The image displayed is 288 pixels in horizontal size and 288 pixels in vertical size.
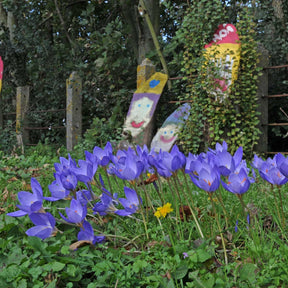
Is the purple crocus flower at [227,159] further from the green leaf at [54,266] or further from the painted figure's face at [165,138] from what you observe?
the painted figure's face at [165,138]

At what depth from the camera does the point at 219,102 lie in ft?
16.0

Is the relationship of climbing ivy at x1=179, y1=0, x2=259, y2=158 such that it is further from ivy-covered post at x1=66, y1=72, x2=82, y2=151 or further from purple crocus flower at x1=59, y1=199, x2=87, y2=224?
purple crocus flower at x1=59, y1=199, x2=87, y2=224

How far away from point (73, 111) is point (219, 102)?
284 centimetres

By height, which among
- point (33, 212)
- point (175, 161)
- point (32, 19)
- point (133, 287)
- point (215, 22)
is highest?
point (32, 19)

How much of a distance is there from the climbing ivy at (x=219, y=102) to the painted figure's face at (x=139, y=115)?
776 millimetres

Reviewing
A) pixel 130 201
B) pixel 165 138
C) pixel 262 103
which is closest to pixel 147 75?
pixel 165 138

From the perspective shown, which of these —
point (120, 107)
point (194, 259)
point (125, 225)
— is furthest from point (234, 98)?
point (194, 259)

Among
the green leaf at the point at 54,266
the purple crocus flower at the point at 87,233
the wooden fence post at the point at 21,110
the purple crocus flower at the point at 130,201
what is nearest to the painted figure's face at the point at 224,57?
the purple crocus flower at the point at 130,201

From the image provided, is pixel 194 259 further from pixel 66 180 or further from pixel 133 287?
pixel 66 180

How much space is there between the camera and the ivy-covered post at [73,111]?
6637 mm

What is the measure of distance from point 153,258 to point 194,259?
0.77 ft

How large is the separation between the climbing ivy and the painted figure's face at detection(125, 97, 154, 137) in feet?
2.55

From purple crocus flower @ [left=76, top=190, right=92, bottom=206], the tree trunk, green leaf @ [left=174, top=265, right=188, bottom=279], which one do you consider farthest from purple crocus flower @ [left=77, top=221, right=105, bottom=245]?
the tree trunk

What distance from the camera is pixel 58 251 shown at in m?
1.44
